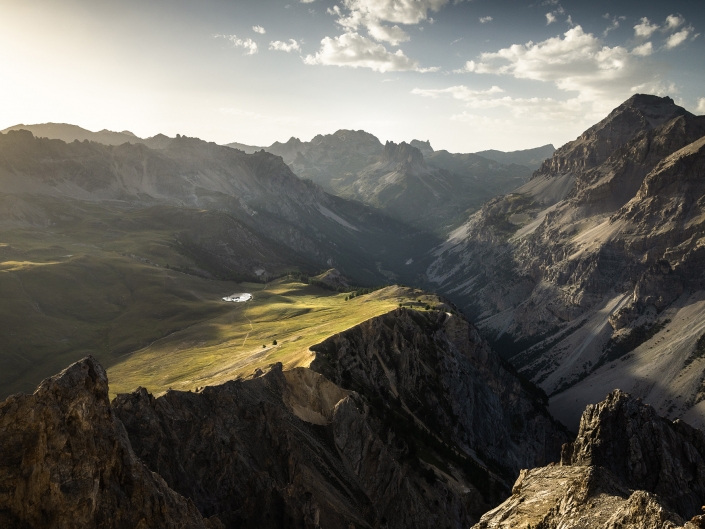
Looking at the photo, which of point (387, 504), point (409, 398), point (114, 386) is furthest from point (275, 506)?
point (114, 386)

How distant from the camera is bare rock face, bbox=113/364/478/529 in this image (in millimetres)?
51312

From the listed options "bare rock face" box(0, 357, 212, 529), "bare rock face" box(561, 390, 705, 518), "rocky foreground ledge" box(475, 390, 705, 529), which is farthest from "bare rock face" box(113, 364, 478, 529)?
"bare rock face" box(561, 390, 705, 518)

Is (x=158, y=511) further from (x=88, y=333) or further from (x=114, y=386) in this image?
(x=88, y=333)

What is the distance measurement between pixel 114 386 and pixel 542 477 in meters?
110

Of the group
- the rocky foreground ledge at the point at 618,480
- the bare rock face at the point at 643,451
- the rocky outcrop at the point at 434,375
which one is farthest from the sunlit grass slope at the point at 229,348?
the rocky foreground ledge at the point at 618,480

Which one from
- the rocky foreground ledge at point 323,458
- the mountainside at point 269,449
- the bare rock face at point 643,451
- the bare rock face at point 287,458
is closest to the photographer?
the rocky foreground ledge at point 323,458

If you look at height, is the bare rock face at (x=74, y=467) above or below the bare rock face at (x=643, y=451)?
above

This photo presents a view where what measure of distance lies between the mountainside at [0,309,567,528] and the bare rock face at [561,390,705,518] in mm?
28040

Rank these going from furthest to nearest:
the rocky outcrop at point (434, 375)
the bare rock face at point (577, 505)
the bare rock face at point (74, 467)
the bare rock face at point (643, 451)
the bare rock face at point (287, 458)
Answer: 1. the rocky outcrop at point (434, 375)
2. the bare rock face at point (643, 451)
3. the bare rock face at point (287, 458)
4. the bare rock face at point (577, 505)
5. the bare rock face at point (74, 467)

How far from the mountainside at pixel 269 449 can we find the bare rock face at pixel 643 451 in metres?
28.0

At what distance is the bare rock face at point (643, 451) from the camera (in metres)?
70.1

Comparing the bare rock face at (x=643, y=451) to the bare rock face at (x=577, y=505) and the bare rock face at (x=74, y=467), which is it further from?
the bare rock face at (x=74, y=467)

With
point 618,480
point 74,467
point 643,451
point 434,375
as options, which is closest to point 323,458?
point 618,480

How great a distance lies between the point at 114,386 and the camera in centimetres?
12531
